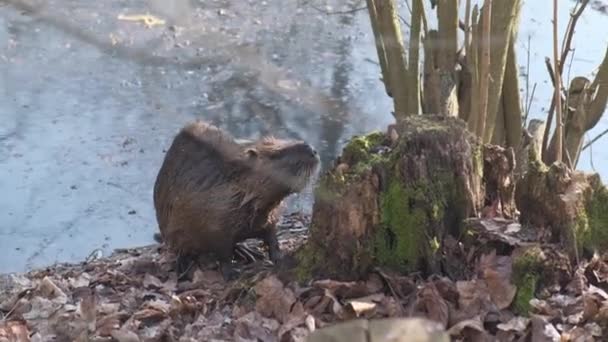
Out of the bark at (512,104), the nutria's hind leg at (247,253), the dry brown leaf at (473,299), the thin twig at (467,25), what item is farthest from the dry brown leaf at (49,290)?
the bark at (512,104)

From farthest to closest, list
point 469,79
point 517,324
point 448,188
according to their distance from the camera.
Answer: point 469,79, point 448,188, point 517,324

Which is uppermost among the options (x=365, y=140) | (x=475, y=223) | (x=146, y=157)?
(x=365, y=140)

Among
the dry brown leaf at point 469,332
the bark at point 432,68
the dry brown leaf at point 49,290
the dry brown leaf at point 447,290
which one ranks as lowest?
the dry brown leaf at point 49,290

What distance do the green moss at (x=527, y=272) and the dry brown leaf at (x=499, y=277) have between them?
0.06ft

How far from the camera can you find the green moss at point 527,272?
10.7 feet

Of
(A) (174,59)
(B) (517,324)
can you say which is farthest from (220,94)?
(B) (517,324)

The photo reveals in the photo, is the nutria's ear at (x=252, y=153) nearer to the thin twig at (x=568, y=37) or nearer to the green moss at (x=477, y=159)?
the green moss at (x=477, y=159)

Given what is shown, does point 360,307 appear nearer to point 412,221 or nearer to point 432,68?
point 412,221

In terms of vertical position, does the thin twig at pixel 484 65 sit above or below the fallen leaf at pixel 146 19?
above

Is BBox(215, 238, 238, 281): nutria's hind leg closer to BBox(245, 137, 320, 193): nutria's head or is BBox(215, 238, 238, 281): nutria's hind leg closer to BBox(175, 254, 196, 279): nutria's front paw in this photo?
BBox(175, 254, 196, 279): nutria's front paw

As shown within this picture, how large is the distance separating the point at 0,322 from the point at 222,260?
0.96m

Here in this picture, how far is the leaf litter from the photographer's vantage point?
3168 millimetres

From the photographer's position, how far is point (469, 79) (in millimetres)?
4559

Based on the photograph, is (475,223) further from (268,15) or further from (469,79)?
(268,15)
